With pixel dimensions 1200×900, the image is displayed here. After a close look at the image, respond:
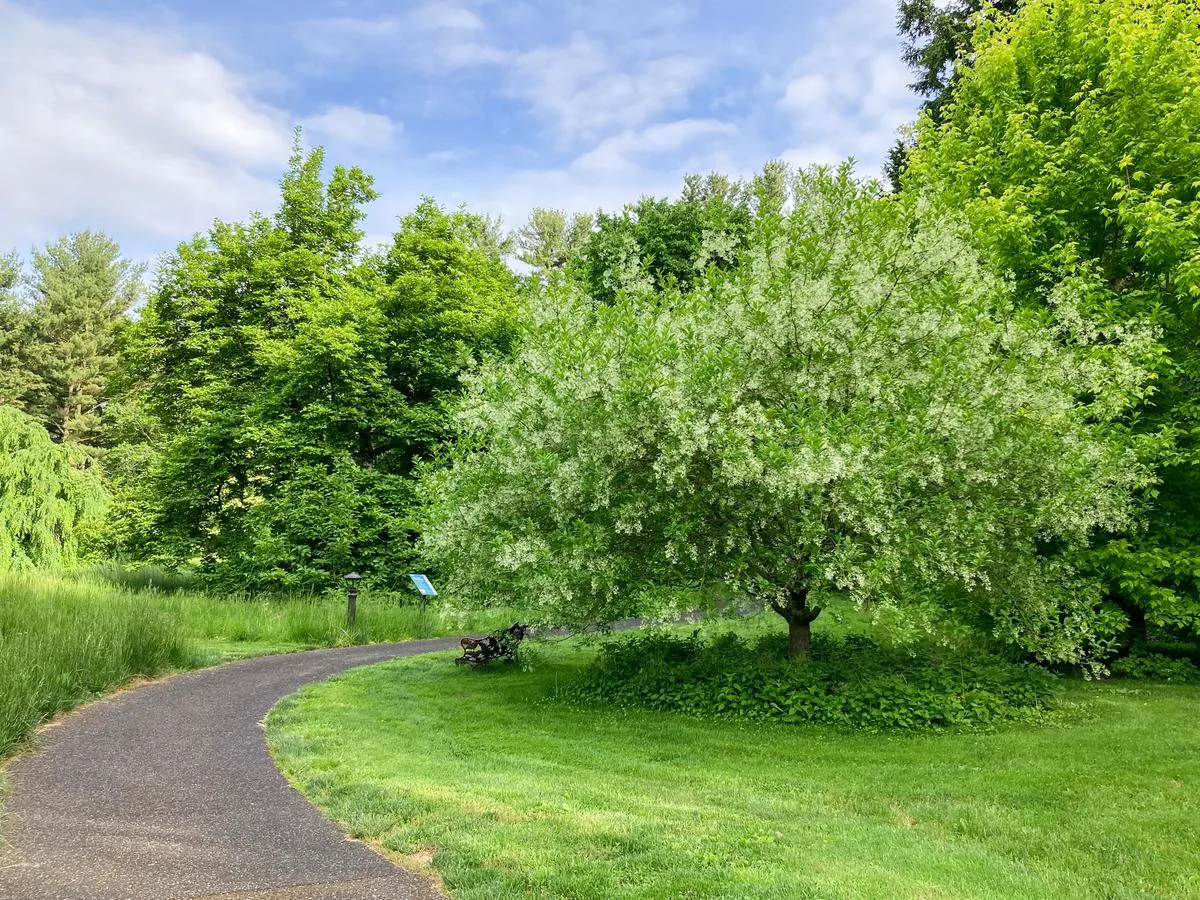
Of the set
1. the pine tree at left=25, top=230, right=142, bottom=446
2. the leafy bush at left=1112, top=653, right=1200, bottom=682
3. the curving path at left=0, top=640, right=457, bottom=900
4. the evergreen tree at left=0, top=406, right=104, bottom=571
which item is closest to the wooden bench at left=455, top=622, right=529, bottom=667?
the curving path at left=0, top=640, right=457, bottom=900

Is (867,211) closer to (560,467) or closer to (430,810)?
(560,467)

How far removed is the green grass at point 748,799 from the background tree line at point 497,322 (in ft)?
7.16

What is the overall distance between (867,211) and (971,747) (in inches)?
271

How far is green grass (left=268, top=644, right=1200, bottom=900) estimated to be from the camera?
4.36m

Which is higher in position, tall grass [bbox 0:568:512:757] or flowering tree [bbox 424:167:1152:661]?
flowering tree [bbox 424:167:1152:661]

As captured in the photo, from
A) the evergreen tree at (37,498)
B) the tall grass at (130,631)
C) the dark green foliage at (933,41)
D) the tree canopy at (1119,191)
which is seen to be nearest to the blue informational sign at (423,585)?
the tall grass at (130,631)

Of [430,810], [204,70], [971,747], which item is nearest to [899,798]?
[971,747]

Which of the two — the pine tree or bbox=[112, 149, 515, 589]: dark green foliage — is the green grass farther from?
the pine tree

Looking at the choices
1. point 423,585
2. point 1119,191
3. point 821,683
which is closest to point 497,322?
point 423,585

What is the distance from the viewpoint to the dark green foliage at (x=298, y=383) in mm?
21656

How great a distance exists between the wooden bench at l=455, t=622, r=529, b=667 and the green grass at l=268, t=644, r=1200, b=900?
9.86ft

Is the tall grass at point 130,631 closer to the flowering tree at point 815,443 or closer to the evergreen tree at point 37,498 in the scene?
the flowering tree at point 815,443

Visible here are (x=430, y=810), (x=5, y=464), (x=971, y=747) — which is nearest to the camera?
(x=430, y=810)

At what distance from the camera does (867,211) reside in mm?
10000
